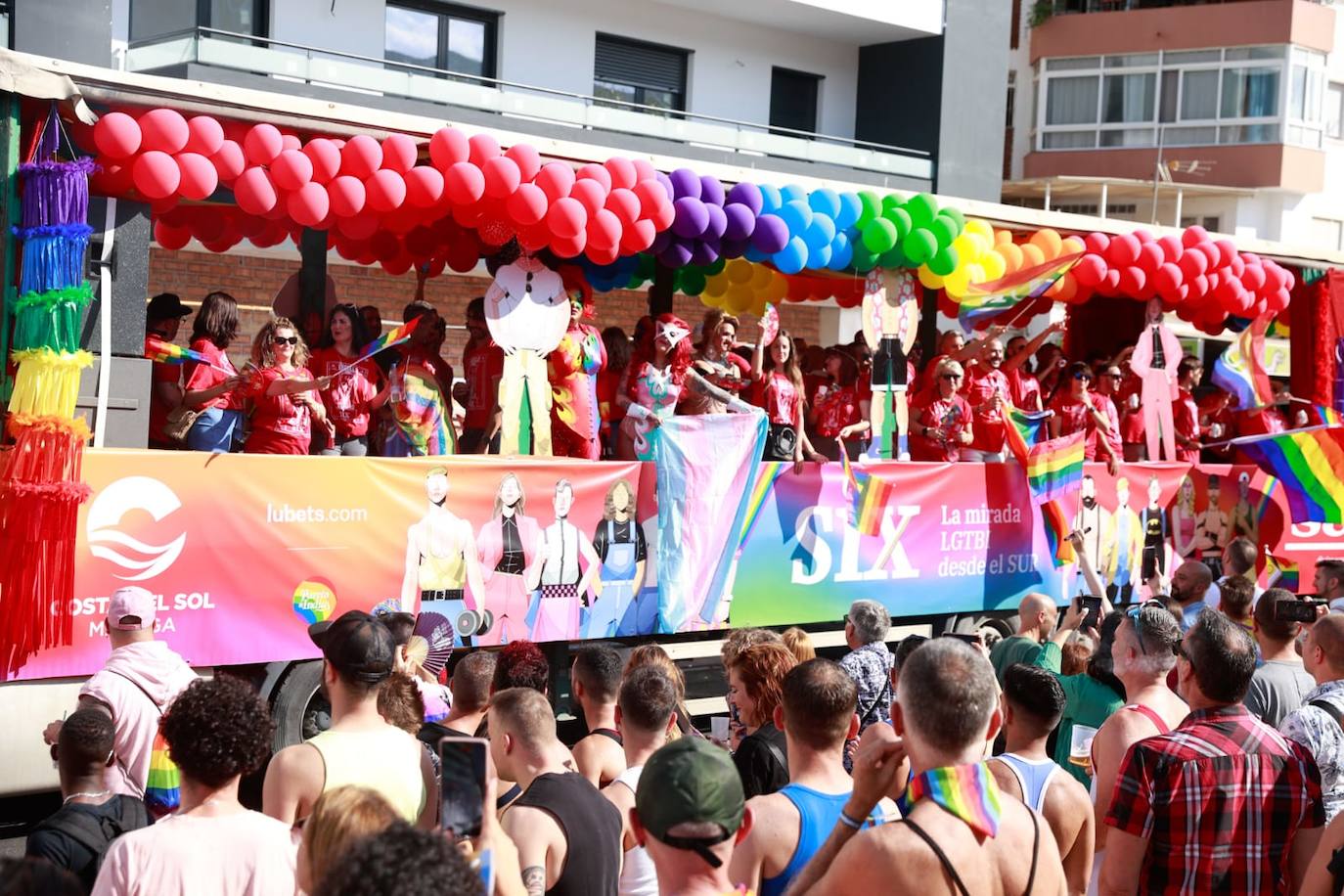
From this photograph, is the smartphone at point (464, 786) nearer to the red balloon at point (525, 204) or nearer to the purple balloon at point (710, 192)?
the red balloon at point (525, 204)

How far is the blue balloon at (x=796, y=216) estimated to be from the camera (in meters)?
10.2

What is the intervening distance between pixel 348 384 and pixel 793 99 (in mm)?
14195

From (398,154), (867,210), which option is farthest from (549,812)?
(867,210)

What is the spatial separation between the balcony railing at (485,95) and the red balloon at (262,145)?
600 cm

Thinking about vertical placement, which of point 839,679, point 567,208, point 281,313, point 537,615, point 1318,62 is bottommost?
point 537,615

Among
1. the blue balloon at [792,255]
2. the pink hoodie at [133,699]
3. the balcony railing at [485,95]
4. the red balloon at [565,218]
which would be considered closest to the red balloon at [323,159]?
the red balloon at [565,218]

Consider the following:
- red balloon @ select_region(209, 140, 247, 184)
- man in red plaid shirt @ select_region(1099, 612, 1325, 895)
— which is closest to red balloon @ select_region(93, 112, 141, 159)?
red balloon @ select_region(209, 140, 247, 184)

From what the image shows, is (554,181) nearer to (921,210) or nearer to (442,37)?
(921,210)

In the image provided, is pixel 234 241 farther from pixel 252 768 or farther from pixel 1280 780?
pixel 1280 780

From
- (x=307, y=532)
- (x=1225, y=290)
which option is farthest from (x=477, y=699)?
(x=1225, y=290)

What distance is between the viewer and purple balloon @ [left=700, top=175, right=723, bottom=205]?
32.3 ft

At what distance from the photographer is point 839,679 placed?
4.16 meters

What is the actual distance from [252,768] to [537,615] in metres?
5.62

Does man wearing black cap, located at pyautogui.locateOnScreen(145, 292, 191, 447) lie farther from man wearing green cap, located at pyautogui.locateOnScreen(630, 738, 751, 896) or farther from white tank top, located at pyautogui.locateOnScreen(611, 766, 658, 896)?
man wearing green cap, located at pyautogui.locateOnScreen(630, 738, 751, 896)
